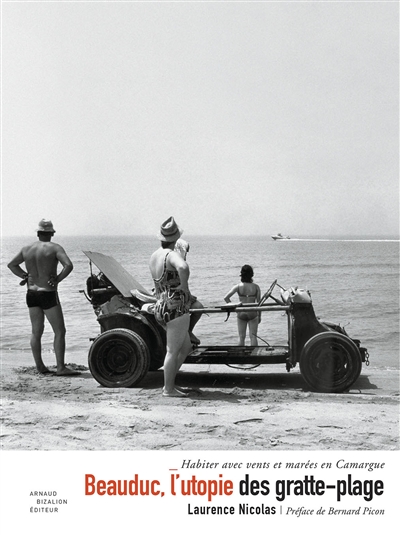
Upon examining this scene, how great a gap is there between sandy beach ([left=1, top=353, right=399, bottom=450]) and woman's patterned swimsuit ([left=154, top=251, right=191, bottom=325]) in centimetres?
84

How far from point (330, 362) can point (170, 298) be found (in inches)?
72.9

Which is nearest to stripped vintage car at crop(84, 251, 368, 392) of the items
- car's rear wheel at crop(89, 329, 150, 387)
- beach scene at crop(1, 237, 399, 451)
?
car's rear wheel at crop(89, 329, 150, 387)

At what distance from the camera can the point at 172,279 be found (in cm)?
622

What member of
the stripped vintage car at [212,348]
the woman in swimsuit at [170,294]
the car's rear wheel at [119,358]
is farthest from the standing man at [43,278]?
the woman in swimsuit at [170,294]

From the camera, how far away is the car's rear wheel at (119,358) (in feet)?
23.0

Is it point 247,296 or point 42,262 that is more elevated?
point 42,262

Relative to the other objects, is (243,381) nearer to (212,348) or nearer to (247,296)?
(212,348)

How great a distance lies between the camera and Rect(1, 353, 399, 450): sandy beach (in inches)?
195

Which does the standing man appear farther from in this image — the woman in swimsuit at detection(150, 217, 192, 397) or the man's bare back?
the woman in swimsuit at detection(150, 217, 192, 397)

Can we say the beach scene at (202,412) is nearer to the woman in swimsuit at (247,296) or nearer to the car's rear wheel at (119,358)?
the car's rear wheel at (119,358)

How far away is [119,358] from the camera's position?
7.12 meters

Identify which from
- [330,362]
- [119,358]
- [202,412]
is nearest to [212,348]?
[119,358]
